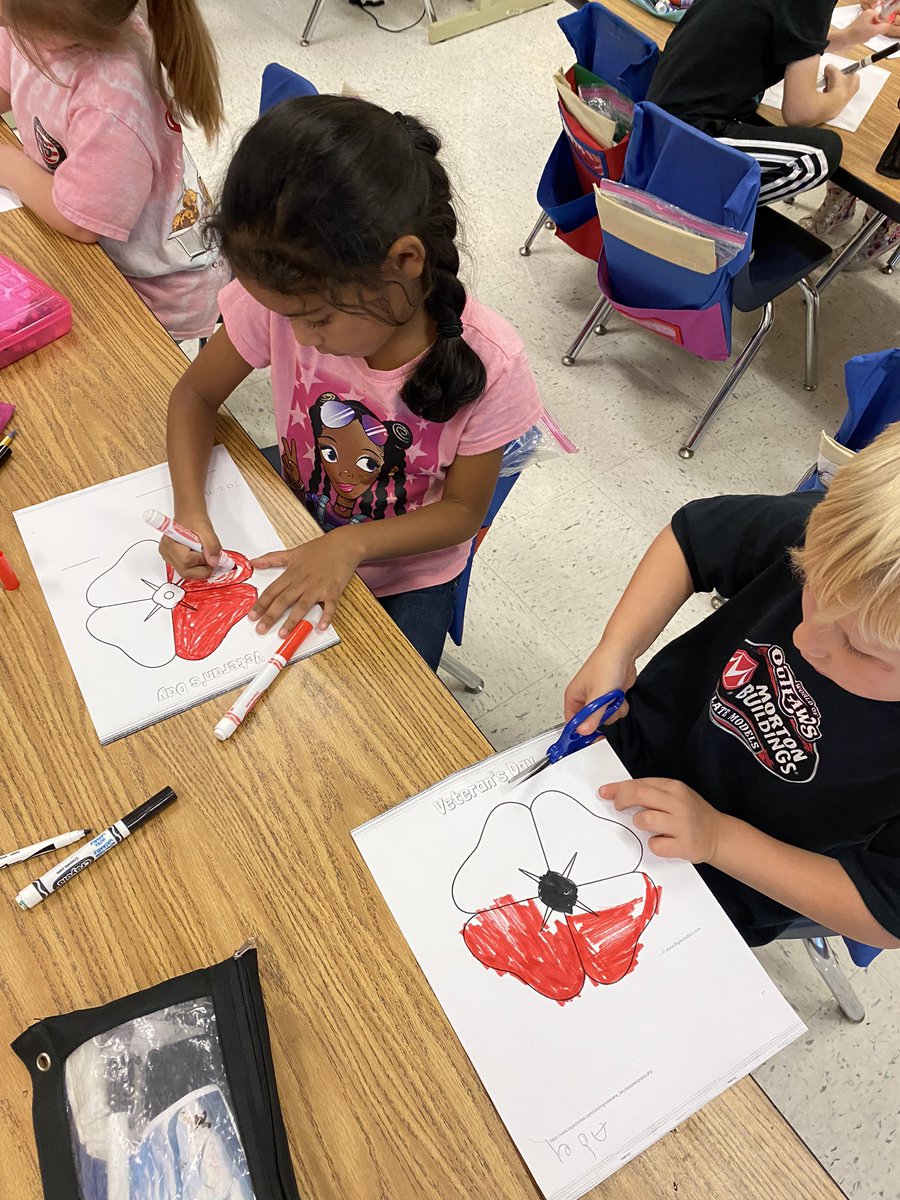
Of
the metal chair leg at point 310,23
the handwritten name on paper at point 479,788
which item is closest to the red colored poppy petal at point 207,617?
the handwritten name on paper at point 479,788

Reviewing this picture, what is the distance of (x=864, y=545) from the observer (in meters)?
0.56

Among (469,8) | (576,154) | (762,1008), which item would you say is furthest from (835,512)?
(469,8)

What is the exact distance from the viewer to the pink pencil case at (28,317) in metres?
0.97

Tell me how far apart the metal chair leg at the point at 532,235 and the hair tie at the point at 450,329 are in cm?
169

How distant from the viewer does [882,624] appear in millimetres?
567

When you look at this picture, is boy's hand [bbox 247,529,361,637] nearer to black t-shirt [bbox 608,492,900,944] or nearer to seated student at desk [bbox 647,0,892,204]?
black t-shirt [bbox 608,492,900,944]

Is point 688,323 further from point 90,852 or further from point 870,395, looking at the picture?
point 90,852

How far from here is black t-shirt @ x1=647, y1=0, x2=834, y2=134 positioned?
1.59 meters

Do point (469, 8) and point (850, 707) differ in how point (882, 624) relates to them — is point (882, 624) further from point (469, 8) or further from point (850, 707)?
point (469, 8)

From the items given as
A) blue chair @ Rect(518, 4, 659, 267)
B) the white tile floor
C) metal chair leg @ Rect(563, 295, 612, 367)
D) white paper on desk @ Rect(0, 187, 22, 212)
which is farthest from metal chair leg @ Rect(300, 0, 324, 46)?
white paper on desk @ Rect(0, 187, 22, 212)

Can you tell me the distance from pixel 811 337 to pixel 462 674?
1362 mm

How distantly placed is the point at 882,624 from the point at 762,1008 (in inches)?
12.0

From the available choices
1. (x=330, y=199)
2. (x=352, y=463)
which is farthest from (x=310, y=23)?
(x=330, y=199)

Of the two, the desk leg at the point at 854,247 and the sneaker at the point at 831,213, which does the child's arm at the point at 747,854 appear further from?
the sneaker at the point at 831,213
